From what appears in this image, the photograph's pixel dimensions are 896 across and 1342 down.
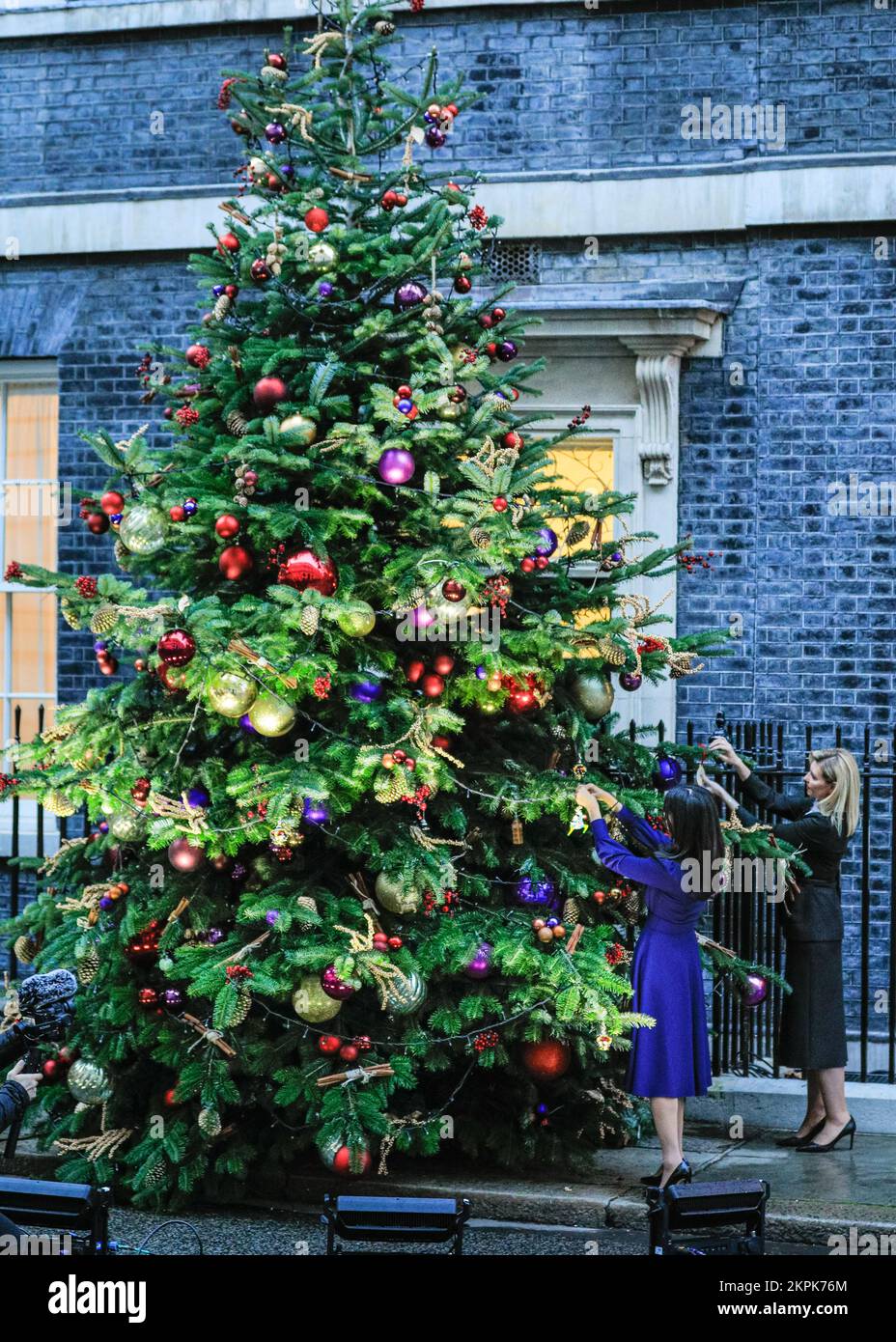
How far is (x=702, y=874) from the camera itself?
641 cm

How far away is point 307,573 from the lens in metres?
6.59

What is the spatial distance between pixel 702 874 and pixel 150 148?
22.0 ft

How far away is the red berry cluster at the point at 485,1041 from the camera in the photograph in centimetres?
666

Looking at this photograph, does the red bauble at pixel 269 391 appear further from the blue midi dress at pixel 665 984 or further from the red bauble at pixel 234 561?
the blue midi dress at pixel 665 984

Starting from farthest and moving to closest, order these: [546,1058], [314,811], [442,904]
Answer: [546,1058]
[442,904]
[314,811]

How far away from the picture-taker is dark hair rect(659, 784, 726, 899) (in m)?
6.41

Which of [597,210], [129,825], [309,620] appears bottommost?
[129,825]

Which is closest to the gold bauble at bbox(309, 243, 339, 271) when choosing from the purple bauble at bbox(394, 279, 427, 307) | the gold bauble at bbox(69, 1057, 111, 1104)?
the purple bauble at bbox(394, 279, 427, 307)

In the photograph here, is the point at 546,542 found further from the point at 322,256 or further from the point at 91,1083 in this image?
the point at 91,1083

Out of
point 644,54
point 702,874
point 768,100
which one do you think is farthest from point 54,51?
point 702,874

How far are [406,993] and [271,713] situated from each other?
3.82 feet

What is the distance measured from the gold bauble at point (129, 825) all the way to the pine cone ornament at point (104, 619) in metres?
0.72

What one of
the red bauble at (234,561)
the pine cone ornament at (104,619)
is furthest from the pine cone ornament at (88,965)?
the red bauble at (234,561)

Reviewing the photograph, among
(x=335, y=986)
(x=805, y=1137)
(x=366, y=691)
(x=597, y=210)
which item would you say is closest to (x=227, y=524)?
(x=366, y=691)
